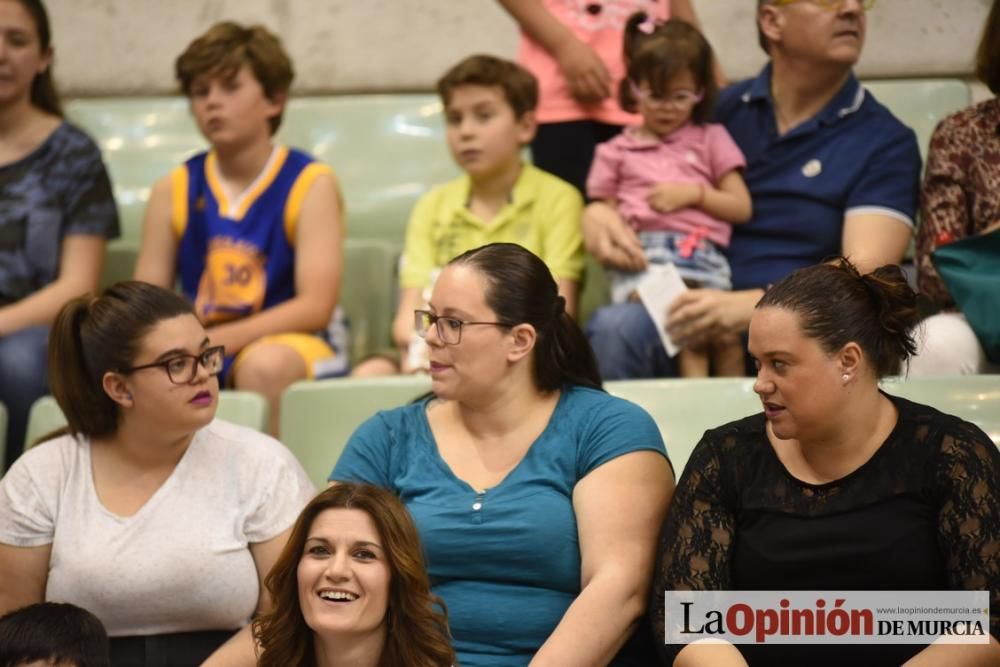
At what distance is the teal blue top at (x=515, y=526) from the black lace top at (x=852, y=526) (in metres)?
0.17

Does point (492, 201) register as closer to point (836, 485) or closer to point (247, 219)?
point (247, 219)

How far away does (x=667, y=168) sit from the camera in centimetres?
324

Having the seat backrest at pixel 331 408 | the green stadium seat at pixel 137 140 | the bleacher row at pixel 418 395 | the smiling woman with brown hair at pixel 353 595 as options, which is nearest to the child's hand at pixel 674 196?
the bleacher row at pixel 418 395

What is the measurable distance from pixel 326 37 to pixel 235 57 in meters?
1.07

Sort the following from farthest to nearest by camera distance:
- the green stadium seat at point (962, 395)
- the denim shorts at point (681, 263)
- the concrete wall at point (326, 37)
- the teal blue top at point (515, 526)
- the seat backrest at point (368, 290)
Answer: the concrete wall at point (326, 37) → the seat backrest at point (368, 290) → the denim shorts at point (681, 263) → the green stadium seat at point (962, 395) → the teal blue top at point (515, 526)

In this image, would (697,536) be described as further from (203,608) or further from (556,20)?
(556,20)

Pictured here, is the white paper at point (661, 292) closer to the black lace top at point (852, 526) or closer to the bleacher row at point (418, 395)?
the bleacher row at point (418, 395)

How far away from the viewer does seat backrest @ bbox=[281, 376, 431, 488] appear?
284cm

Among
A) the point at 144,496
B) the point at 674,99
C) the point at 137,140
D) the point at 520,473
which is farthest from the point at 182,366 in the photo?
the point at 137,140

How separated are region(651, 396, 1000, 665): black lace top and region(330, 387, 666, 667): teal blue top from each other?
0.55ft

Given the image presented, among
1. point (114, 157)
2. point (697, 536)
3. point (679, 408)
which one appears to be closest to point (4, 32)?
point (114, 157)

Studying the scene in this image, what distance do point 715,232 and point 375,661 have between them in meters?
1.42

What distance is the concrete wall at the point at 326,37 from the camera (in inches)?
169

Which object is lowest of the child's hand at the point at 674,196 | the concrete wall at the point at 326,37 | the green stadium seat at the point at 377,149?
the child's hand at the point at 674,196
